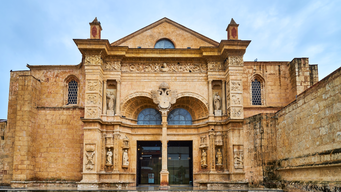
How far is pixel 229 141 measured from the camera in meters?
22.1

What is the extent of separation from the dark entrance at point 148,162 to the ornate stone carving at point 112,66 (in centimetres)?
565

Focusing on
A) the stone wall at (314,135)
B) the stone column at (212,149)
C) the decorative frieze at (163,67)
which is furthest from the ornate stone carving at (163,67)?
the stone wall at (314,135)

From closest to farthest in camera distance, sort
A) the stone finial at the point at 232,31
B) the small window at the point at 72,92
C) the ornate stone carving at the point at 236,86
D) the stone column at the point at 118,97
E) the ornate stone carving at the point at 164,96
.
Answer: the ornate stone carving at the point at 236,86, the ornate stone carving at the point at 164,96, the stone column at the point at 118,97, the stone finial at the point at 232,31, the small window at the point at 72,92

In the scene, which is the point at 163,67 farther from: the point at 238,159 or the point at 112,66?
the point at 238,159

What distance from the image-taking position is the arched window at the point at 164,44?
24.8 meters

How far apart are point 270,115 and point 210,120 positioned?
468 cm

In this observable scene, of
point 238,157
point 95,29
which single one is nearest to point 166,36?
point 95,29

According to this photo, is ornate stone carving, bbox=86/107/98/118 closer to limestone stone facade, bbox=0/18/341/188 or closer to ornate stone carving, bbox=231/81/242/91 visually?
limestone stone facade, bbox=0/18/341/188

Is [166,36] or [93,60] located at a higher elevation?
[166,36]

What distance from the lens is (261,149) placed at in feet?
63.1

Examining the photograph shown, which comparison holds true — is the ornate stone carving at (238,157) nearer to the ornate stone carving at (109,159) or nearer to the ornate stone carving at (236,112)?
the ornate stone carving at (236,112)

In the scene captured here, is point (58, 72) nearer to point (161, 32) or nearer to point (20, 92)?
point (20, 92)

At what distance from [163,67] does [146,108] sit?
3407 millimetres

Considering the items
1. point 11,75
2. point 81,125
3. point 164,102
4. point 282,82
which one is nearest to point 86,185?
point 81,125
